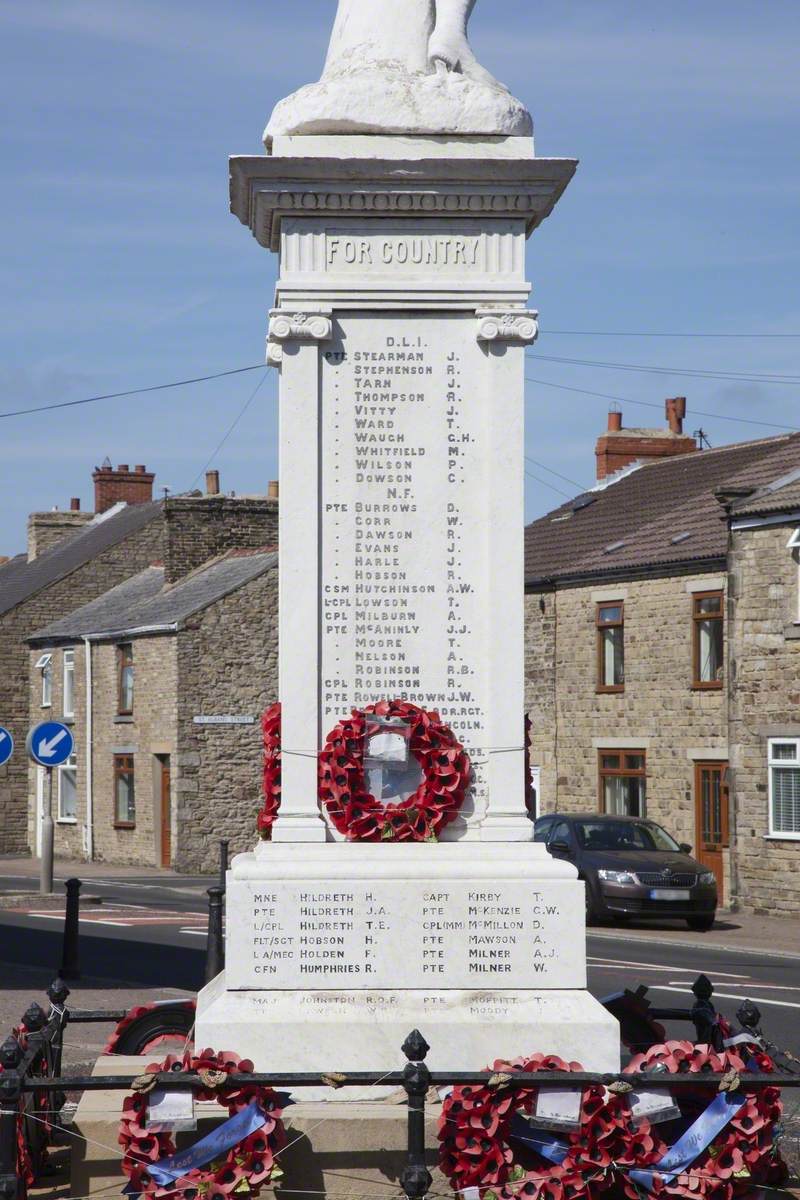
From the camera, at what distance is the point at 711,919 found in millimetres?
24016

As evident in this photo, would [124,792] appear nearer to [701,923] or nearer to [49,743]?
[49,743]

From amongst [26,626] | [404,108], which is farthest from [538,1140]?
[26,626]

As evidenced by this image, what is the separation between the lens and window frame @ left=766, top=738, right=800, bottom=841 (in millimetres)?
25938

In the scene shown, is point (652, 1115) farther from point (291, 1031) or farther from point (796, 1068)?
point (291, 1031)

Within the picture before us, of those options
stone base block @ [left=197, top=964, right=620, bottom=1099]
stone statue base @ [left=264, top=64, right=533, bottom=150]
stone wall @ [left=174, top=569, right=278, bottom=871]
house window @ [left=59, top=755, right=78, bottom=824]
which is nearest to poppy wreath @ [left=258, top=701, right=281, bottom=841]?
stone base block @ [left=197, top=964, right=620, bottom=1099]

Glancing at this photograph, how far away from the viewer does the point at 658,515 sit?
109 feet

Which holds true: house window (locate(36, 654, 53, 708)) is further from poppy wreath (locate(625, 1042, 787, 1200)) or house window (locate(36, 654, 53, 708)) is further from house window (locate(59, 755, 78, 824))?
poppy wreath (locate(625, 1042, 787, 1200))

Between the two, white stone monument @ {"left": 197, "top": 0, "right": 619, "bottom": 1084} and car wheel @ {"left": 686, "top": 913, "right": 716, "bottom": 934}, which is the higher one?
white stone monument @ {"left": 197, "top": 0, "right": 619, "bottom": 1084}

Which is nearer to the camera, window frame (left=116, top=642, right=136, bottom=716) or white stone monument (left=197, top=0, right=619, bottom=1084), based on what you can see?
white stone monument (left=197, top=0, right=619, bottom=1084)

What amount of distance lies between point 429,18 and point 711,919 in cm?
1760

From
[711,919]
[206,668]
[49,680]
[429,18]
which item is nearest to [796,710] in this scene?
[711,919]

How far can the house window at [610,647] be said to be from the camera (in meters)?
31.2

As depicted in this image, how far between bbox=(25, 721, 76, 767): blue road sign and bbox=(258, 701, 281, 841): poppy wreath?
1554 centimetres

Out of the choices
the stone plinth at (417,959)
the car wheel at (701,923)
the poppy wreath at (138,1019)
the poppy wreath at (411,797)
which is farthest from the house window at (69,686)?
the stone plinth at (417,959)
